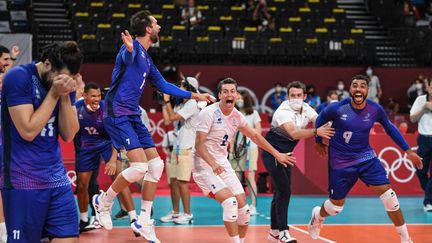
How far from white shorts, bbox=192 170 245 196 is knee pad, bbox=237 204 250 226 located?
0.69ft

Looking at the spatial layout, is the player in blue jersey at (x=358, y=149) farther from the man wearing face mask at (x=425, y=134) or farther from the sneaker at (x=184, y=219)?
the man wearing face mask at (x=425, y=134)

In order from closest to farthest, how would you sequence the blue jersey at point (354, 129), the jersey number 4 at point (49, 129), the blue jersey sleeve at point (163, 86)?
the jersey number 4 at point (49, 129)
the blue jersey sleeve at point (163, 86)
the blue jersey at point (354, 129)

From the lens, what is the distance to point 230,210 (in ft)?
29.8

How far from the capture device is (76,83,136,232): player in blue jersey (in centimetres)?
1137

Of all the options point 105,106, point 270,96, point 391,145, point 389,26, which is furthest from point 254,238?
point 389,26

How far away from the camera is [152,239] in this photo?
957 cm

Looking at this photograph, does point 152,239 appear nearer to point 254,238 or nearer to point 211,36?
point 254,238

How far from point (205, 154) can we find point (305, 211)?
6.07m

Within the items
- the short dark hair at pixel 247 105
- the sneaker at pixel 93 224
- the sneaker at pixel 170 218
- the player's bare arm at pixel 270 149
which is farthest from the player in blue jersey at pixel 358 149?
the short dark hair at pixel 247 105

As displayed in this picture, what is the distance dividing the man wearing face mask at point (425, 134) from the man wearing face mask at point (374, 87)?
9.32m

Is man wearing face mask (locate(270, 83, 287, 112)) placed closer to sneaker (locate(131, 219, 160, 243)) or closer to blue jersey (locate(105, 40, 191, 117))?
sneaker (locate(131, 219, 160, 243))

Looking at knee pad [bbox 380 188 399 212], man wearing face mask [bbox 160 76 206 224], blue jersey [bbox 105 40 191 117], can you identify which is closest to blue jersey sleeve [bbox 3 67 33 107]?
blue jersey [bbox 105 40 191 117]

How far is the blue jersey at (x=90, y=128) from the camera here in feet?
37.3

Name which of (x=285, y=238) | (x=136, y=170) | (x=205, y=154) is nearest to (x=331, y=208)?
(x=285, y=238)
